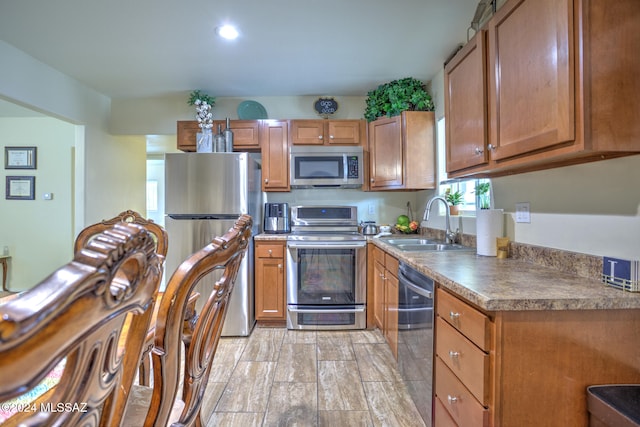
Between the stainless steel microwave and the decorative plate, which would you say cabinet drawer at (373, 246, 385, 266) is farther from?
the decorative plate

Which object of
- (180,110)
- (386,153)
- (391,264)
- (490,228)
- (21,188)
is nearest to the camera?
(490,228)

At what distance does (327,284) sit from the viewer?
109 inches

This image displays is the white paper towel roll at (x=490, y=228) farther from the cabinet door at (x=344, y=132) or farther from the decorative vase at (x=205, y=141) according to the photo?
the decorative vase at (x=205, y=141)

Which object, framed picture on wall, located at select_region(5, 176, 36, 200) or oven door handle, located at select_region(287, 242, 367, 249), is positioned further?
framed picture on wall, located at select_region(5, 176, 36, 200)

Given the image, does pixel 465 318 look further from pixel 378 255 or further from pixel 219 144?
pixel 219 144

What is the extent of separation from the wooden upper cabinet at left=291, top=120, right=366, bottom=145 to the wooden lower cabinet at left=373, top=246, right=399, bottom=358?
3.96ft

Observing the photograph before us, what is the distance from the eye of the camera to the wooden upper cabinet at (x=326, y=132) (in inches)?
121

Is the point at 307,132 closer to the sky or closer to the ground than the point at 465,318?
closer to the sky

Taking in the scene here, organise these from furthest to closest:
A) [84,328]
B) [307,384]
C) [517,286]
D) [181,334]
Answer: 1. [307,384]
2. [517,286]
3. [181,334]
4. [84,328]

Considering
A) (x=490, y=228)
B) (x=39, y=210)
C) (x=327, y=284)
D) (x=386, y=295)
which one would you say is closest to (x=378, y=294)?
(x=386, y=295)

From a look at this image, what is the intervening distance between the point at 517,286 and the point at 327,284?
6.18 ft

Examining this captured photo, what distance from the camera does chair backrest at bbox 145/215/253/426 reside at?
583 mm

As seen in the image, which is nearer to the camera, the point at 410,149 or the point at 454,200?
the point at 454,200

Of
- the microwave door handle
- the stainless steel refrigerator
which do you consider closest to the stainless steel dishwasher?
the microwave door handle
